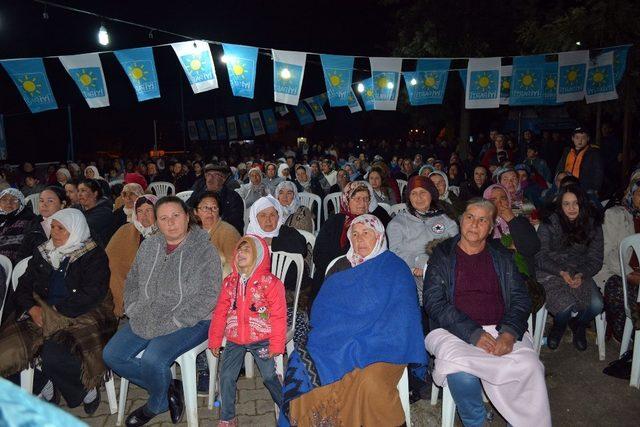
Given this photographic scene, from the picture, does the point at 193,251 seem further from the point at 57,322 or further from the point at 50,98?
the point at 50,98

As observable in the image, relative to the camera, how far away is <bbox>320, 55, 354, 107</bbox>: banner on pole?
8820mm

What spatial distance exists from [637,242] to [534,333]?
108 centimetres

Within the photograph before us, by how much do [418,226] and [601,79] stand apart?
6521mm

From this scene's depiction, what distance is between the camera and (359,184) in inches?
172

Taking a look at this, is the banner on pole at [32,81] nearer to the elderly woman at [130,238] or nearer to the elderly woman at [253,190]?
the elderly woman at [253,190]

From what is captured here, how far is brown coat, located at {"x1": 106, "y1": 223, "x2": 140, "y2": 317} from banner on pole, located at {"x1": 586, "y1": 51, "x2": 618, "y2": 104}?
27.4ft

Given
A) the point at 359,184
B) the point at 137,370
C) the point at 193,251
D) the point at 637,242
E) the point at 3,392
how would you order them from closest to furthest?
the point at 3,392
the point at 137,370
the point at 193,251
the point at 637,242
the point at 359,184

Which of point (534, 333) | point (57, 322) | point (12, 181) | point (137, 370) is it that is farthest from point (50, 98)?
point (534, 333)

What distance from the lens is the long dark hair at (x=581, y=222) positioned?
3910mm

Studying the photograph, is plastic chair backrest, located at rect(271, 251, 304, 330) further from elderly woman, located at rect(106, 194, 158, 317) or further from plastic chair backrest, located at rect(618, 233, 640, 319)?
plastic chair backrest, located at rect(618, 233, 640, 319)

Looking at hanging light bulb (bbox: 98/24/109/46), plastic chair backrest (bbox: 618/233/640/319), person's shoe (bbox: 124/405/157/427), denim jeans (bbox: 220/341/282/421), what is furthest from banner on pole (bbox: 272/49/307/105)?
person's shoe (bbox: 124/405/157/427)

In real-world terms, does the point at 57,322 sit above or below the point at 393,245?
below

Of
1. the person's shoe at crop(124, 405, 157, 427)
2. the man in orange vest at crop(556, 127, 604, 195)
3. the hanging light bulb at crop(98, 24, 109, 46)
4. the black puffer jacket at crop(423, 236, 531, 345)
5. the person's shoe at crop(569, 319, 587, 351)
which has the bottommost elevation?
the person's shoe at crop(124, 405, 157, 427)

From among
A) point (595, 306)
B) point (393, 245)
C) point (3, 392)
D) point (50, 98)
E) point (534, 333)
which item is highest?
point (50, 98)
